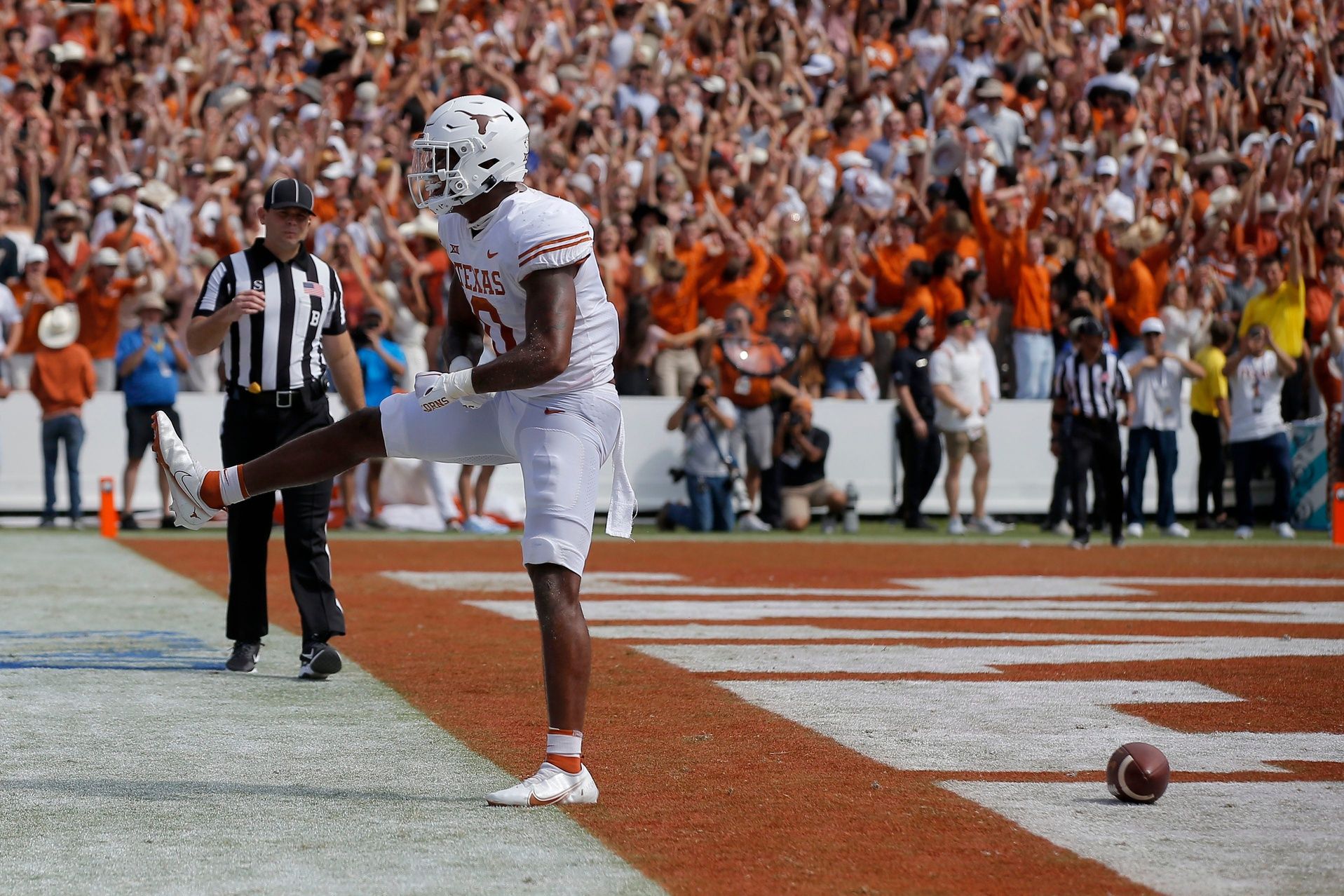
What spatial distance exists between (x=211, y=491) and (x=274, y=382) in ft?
6.63

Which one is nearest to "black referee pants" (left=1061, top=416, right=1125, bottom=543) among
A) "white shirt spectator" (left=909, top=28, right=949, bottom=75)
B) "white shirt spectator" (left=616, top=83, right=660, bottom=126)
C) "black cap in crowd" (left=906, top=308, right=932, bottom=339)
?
"black cap in crowd" (left=906, top=308, right=932, bottom=339)

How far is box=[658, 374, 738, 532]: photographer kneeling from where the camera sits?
1695cm

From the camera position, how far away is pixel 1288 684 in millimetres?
6996

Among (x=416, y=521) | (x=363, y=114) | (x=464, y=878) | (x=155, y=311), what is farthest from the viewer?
(x=363, y=114)

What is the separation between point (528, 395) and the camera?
5.09 metres

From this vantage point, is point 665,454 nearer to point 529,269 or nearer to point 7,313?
point 7,313

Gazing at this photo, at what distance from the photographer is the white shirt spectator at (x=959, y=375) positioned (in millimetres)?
17047

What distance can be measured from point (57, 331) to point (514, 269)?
12.1m

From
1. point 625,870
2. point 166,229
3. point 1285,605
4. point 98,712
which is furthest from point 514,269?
point 166,229

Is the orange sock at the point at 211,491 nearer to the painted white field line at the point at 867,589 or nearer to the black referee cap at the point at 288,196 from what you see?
the black referee cap at the point at 288,196

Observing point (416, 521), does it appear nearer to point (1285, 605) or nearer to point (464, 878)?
point (1285, 605)

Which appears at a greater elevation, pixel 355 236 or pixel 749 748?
pixel 355 236

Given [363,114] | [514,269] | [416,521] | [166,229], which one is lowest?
[416,521]

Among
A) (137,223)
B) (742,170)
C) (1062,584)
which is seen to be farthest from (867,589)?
(137,223)
